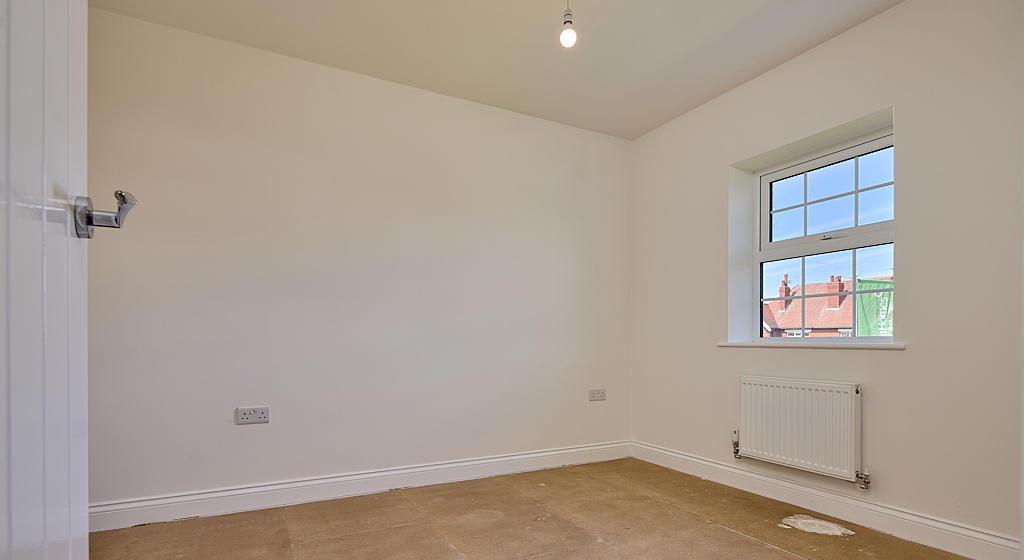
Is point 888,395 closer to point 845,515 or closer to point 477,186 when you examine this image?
point 845,515

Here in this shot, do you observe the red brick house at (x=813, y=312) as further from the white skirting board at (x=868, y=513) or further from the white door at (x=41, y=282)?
the white door at (x=41, y=282)

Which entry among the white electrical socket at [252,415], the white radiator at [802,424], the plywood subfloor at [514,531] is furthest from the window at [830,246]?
the white electrical socket at [252,415]

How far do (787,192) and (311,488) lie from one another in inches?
137

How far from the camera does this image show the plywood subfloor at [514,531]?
2.37 metres

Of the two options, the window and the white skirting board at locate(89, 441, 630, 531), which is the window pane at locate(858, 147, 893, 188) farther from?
the white skirting board at locate(89, 441, 630, 531)

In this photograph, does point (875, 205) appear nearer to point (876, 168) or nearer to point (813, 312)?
point (876, 168)

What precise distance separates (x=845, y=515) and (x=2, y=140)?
11.2 feet

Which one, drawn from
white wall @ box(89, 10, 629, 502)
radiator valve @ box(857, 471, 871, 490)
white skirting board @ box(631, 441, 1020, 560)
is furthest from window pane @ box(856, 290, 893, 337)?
white wall @ box(89, 10, 629, 502)

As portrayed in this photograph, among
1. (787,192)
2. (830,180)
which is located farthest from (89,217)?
(787,192)

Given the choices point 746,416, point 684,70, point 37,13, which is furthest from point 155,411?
point 684,70

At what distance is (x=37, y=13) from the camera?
59 cm

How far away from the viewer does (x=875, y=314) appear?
9.38 feet

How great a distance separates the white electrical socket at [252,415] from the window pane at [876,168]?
3.59 meters

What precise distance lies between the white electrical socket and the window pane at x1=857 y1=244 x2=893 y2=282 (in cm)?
338
